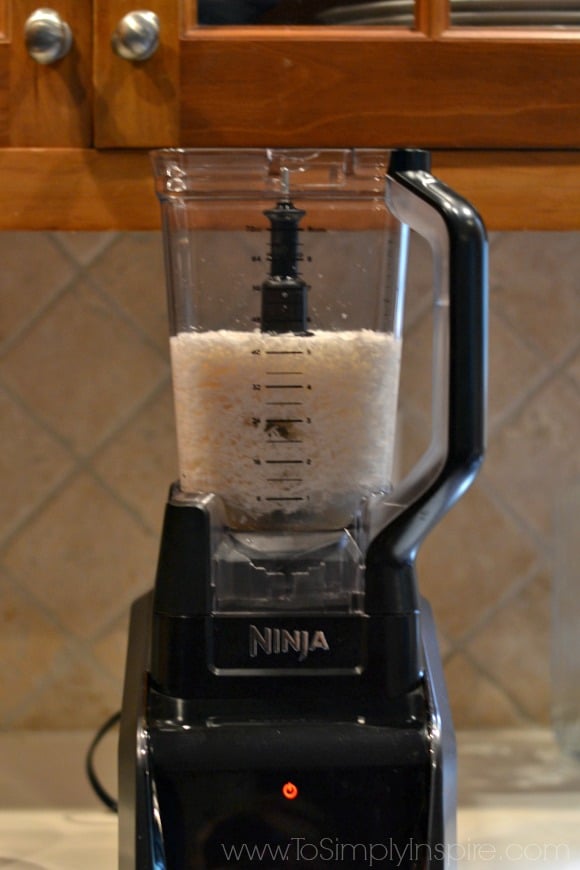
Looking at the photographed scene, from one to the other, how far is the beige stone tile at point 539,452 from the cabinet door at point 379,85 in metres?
0.32

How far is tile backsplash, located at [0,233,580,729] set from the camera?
0.91 meters

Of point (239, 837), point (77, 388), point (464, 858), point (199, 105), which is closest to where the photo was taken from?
point (239, 837)

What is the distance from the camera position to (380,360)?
1.92ft

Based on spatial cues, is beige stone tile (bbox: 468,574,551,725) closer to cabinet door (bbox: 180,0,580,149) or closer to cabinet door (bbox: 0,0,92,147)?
cabinet door (bbox: 180,0,580,149)

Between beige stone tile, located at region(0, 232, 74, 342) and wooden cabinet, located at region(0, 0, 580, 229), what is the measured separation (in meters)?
0.25

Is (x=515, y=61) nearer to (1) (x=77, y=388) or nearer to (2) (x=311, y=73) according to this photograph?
(2) (x=311, y=73)

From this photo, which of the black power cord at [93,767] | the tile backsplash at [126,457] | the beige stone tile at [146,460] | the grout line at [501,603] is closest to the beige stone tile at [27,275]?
the tile backsplash at [126,457]

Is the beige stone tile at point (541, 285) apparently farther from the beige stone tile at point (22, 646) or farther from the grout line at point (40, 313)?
the beige stone tile at point (22, 646)

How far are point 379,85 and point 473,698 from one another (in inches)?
21.9

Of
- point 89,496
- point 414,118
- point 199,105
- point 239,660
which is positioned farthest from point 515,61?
point 89,496

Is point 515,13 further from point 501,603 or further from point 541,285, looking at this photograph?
point 501,603

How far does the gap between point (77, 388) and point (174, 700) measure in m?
0.43

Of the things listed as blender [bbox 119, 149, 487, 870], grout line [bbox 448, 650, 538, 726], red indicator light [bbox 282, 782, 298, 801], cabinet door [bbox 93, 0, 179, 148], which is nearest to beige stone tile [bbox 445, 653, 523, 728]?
grout line [bbox 448, 650, 538, 726]

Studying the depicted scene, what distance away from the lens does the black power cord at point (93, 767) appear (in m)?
0.84
